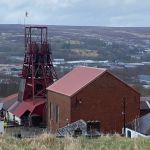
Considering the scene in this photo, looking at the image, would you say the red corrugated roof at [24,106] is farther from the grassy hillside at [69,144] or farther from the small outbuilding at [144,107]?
the grassy hillside at [69,144]

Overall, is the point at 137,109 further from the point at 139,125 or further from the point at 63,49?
the point at 63,49

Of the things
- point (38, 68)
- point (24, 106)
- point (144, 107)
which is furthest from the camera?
point (24, 106)

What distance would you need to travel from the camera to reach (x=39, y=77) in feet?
175

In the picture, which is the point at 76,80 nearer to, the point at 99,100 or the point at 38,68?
the point at 99,100

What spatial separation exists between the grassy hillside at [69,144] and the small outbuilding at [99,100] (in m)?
28.6

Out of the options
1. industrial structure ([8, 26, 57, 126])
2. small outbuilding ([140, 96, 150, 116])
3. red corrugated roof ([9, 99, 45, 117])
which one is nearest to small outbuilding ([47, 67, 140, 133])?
small outbuilding ([140, 96, 150, 116])

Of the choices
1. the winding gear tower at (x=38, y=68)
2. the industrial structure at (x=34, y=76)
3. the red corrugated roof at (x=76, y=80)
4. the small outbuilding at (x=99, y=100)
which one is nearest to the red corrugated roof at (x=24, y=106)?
the industrial structure at (x=34, y=76)

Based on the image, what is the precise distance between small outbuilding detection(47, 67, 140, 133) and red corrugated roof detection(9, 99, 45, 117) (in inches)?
322

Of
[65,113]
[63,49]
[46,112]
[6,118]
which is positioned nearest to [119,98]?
[65,113]

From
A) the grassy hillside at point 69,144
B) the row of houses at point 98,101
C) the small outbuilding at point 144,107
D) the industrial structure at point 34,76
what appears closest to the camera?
the grassy hillside at point 69,144

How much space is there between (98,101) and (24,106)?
47.0 feet

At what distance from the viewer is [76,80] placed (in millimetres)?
42531

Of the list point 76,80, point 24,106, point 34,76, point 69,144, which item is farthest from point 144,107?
point 69,144

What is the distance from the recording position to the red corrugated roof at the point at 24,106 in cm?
5139
